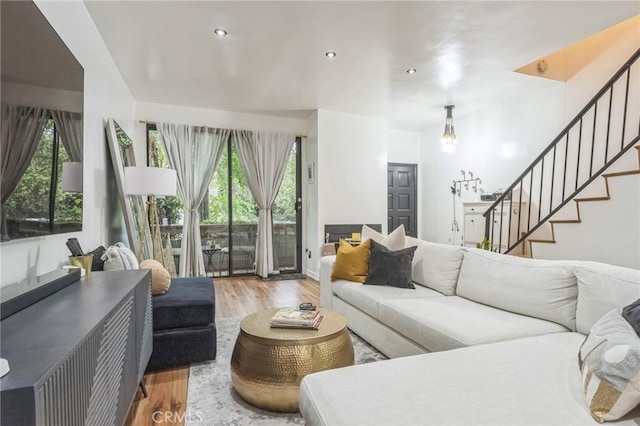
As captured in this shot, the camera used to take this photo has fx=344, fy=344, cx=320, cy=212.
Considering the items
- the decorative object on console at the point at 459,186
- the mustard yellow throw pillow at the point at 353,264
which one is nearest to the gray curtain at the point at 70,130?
the mustard yellow throw pillow at the point at 353,264

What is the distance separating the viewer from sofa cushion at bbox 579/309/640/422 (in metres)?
1.10

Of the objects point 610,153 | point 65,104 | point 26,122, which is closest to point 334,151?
point 610,153

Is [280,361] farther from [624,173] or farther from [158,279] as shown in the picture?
[624,173]

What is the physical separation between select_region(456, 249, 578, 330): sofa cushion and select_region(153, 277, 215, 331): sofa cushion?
198 centimetres

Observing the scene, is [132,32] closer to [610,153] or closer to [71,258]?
[71,258]

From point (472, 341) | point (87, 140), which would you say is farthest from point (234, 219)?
point (472, 341)

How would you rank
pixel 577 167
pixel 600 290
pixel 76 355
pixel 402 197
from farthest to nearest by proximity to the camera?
pixel 402 197, pixel 577 167, pixel 600 290, pixel 76 355

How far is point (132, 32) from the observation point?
3.05m

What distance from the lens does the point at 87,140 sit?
265 cm

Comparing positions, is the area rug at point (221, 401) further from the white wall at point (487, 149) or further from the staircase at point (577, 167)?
the white wall at point (487, 149)

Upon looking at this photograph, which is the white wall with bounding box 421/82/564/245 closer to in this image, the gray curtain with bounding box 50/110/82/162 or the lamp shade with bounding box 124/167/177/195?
the lamp shade with bounding box 124/167/177/195

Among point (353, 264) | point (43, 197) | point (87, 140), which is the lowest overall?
point (353, 264)

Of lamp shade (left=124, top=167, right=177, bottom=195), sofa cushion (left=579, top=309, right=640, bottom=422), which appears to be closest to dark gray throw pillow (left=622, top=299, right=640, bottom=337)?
sofa cushion (left=579, top=309, right=640, bottom=422)

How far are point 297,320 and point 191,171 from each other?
12.7 feet
